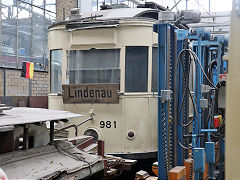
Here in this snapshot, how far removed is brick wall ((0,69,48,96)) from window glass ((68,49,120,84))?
132 inches

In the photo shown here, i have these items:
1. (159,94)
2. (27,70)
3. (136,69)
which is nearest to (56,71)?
(136,69)

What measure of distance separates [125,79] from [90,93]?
671mm

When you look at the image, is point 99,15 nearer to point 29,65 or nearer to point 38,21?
point 29,65

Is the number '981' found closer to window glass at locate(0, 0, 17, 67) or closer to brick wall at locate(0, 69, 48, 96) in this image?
brick wall at locate(0, 69, 48, 96)

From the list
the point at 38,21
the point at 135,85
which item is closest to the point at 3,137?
the point at 135,85

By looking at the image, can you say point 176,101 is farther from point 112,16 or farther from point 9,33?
point 9,33

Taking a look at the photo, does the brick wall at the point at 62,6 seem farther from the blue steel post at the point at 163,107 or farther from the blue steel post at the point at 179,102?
the blue steel post at the point at 163,107

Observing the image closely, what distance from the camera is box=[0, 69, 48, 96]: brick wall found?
9.61 m

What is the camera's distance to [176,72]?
4.98 meters

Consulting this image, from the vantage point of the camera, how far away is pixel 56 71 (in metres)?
7.12

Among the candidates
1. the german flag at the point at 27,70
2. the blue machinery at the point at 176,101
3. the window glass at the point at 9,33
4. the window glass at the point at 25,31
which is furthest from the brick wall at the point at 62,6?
the blue machinery at the point at 176,101

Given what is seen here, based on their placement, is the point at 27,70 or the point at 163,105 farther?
the point at 27,70

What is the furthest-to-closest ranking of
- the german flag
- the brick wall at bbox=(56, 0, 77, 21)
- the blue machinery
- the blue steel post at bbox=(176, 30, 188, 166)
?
1. the brick wall at bbox=(56, 0, 77, 21)
2. the german flag
3. the blue steel post at bbox=(176, 30, 188, 166)
4. the blue machinery

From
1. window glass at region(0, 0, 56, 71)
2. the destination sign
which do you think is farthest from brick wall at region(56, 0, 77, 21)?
the destination sign
